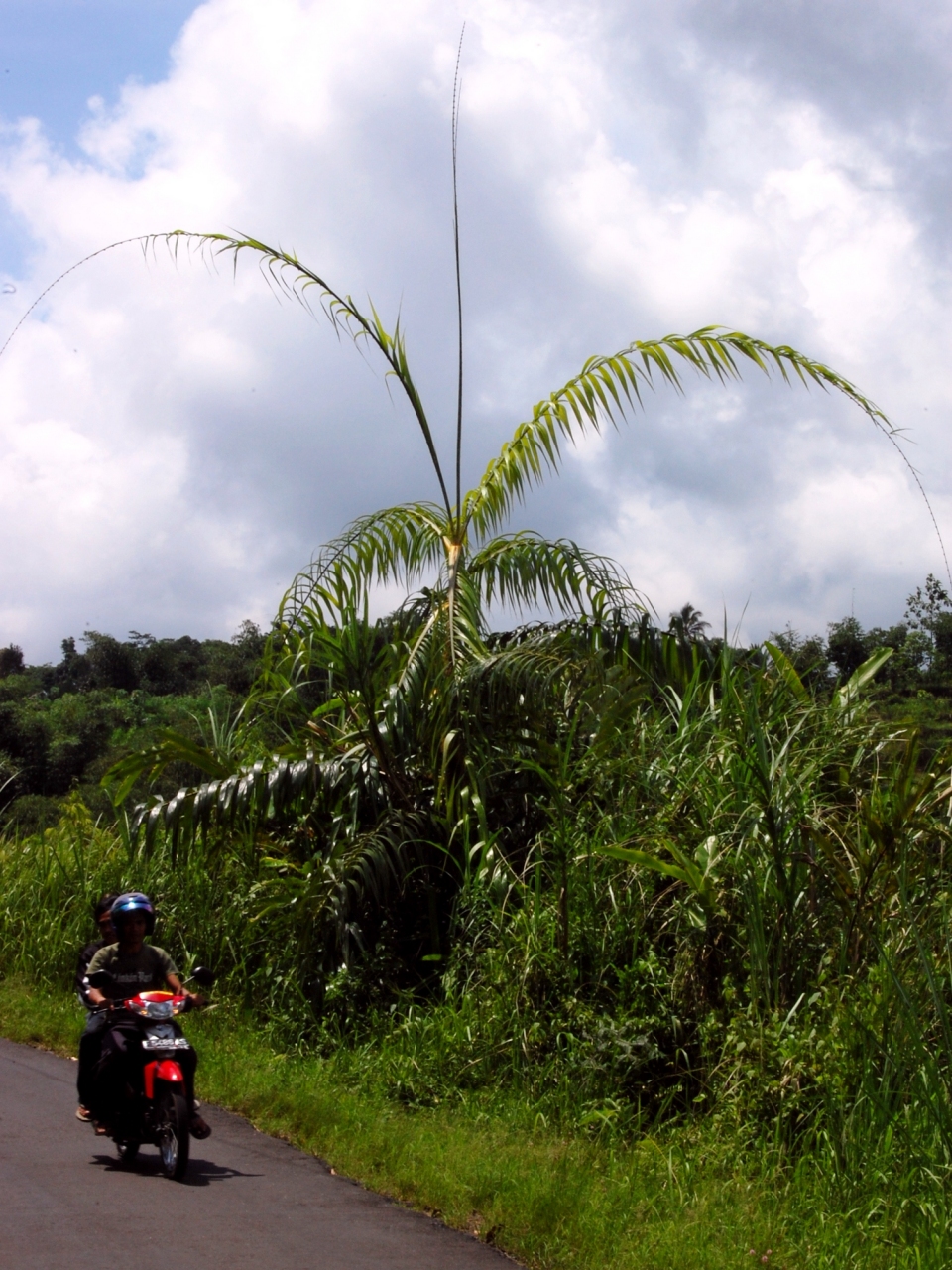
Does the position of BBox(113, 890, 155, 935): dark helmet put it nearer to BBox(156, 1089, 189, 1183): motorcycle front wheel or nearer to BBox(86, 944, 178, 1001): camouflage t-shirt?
BBox(86, 944, 178, 1001): camouflage t-shirt

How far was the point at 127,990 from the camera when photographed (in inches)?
234

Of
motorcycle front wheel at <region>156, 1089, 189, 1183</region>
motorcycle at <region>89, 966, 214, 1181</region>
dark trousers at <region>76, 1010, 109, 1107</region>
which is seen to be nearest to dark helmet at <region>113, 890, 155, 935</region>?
motorcycle at <region>89, 966, 214, 1181</region>

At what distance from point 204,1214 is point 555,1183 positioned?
1285 millimetres

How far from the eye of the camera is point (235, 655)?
116 ft

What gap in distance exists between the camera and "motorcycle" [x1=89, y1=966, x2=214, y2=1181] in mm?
5191

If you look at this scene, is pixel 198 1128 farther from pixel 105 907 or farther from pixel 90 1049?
pixel 105 907

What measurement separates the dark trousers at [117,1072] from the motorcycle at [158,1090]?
29mm

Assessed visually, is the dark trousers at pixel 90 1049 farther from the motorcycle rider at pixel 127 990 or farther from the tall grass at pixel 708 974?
the tall grass at pixel 708 974

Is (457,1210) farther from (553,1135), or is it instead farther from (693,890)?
(693,890)

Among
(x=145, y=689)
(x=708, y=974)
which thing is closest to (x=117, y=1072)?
(x=708, y=974)

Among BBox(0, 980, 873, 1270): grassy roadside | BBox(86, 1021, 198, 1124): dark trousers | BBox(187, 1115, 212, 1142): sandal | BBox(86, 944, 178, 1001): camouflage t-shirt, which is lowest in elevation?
BBox(0, 980, 873, 1270): grassy roadside

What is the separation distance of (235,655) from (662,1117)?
30581 millimetres

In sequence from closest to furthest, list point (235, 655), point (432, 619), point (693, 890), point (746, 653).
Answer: point (693, 890) < point (746, 653) < point (432, 619) < point (235, 655)

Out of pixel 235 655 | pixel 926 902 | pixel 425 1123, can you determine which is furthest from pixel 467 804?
pixel 235 655
